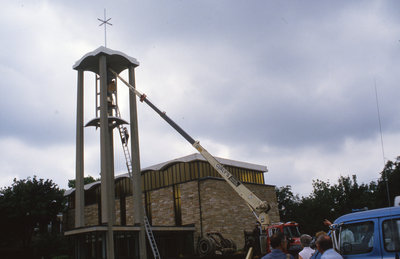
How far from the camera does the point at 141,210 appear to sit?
2572 cm

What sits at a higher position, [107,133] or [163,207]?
[107,133]

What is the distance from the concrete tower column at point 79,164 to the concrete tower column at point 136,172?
3.51 m

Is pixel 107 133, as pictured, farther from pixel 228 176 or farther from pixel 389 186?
pixel 389 186

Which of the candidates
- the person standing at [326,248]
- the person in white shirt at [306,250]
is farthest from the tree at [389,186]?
the person standing at [326,248]

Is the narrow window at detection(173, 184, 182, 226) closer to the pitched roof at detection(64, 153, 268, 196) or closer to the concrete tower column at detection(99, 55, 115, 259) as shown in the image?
the pitched roof at detection(64, 153, 268, 196)

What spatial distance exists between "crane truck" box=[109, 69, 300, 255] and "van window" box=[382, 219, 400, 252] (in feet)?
45.4

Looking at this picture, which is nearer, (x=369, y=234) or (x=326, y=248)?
(x=326, y=248)

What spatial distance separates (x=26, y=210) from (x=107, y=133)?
22.0 metres

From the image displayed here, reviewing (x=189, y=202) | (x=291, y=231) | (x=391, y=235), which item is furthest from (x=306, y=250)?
(x=189, y=202)

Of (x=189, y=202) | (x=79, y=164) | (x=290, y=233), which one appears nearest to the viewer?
(x=290, y=233)

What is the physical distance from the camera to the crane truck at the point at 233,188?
21922mm

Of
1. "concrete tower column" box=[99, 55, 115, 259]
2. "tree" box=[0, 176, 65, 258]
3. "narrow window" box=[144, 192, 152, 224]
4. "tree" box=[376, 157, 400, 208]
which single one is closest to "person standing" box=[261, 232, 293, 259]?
"concrete tower column" box=[99, 55, 115, 259]

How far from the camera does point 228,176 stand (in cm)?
2428

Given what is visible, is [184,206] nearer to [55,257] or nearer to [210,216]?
[210,216]
